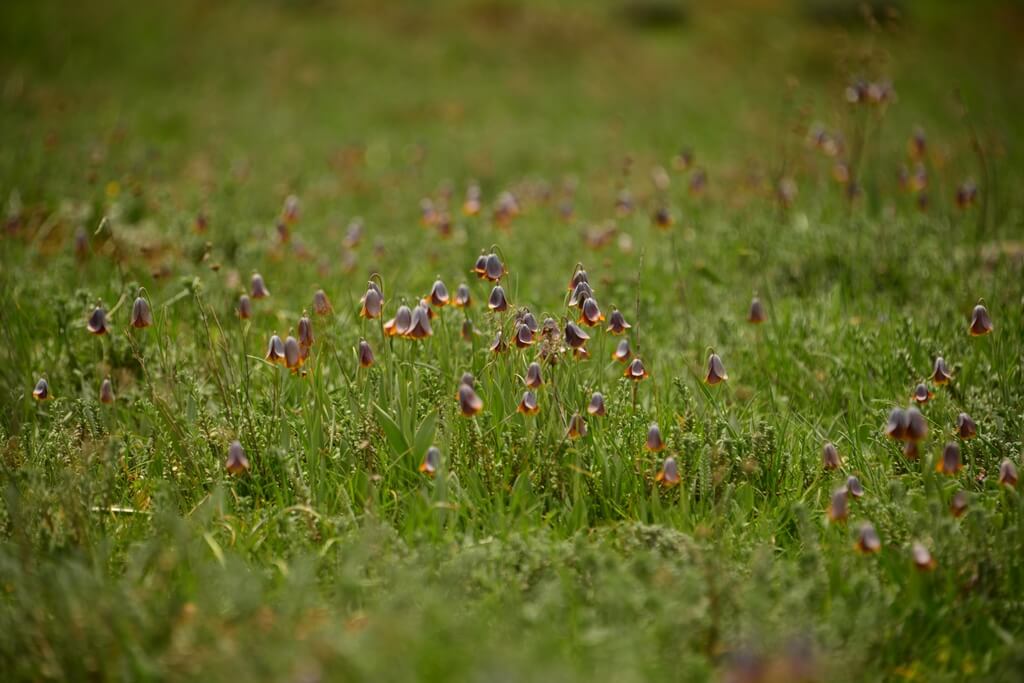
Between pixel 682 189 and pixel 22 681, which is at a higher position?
pixel 22 681

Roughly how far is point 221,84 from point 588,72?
5.91 meters

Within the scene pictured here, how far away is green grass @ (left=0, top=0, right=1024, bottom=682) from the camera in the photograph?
215 cm

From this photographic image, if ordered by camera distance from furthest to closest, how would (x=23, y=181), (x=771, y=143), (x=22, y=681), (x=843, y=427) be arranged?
(x=771, y=143) < (x=23, y=181) < (x=843, y=427) < (x=22, y=681)

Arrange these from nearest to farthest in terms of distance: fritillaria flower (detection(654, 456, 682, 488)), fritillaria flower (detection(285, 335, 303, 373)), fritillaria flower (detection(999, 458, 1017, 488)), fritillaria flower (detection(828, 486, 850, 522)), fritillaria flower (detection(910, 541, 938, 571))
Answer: fritillaria flower (detection(910, 541, 938, 571)) → fritillaria flower (detection(828, 486, 850, 522)) → fritillaria flower (detection(999, 458, 1017, 488)) → fritillaria flower (detection(654, 456, 682, 488)) → fritillaria flower (detection(285, 335, 303, 373))

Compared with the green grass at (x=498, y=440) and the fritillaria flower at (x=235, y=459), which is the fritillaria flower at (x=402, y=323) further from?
the fritillaria flower at (x=235, y=459)

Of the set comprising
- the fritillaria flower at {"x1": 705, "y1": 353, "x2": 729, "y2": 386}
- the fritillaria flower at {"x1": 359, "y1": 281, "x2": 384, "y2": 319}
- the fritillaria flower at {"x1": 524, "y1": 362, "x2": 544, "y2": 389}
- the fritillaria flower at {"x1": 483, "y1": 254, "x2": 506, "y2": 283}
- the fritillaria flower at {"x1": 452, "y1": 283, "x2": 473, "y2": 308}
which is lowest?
the fritillaria flower at {"x1": 705, "y1": 353, "x2": 729, "y2": 386}

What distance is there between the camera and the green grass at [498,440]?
7.04ft

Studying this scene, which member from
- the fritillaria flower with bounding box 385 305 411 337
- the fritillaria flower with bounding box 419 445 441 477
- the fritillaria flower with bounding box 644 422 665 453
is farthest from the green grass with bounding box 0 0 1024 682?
the fritillaria flower with bounding box 385 305 411 337

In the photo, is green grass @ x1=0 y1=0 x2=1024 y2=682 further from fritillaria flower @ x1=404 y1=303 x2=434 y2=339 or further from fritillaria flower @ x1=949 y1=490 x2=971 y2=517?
fritillaria flower @ x1=404 y1=303 x2=434 y2=339

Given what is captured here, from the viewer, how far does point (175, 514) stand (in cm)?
265

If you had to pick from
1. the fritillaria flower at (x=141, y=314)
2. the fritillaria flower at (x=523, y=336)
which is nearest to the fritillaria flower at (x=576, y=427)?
the fritillaria flower at (x=523, y=336)

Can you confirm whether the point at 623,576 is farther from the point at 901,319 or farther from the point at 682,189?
the point at 682,189

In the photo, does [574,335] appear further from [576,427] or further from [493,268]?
[493,268]

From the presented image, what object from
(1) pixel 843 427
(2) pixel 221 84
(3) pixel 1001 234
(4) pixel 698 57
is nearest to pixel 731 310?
(1) pixel 843 427
